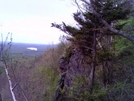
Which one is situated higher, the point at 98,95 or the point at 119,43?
the point at 119,43

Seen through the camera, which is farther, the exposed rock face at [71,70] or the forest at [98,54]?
the exposed rock face at [71,70]

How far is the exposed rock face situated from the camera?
756 centimetres

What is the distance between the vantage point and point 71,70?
863 centimetres

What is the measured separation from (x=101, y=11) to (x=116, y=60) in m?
2.08

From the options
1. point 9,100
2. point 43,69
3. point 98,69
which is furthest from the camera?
point 43,69

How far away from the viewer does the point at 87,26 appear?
6.57m

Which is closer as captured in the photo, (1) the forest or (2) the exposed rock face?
(1) the forest

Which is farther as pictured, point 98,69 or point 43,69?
point 43,69

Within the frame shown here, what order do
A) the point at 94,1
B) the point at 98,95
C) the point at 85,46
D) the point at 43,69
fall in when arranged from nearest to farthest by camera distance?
1. the point at 98,95
2. the point at 94,1
3. the point at 85,46
4. the point at 43,69

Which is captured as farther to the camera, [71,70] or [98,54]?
[71,70]

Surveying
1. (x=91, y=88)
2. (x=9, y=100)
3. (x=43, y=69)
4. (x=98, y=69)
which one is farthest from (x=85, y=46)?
(x=43, y=69)

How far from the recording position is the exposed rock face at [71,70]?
756 cm

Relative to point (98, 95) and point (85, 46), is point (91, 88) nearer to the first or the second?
point (98, 95)

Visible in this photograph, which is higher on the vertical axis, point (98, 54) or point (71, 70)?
point (98, 54)
